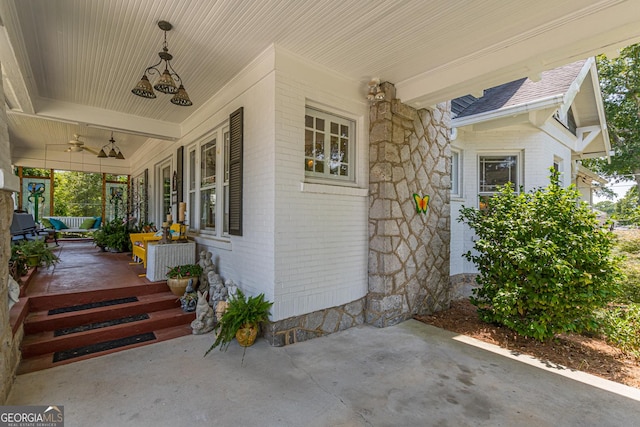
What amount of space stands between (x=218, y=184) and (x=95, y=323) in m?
2.30

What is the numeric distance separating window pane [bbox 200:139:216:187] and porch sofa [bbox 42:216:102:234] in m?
7.41

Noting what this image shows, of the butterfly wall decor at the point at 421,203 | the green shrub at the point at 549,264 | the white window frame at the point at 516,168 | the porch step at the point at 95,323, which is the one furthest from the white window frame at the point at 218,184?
the white window frame at the point at 516,168

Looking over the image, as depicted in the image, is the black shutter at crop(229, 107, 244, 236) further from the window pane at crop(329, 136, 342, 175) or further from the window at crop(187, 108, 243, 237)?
the window pane at crop(329, 136, 342, 175)

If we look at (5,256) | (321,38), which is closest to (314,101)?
(321,38)

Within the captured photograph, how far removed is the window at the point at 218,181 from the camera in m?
3.88

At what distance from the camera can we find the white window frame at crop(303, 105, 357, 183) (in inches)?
149

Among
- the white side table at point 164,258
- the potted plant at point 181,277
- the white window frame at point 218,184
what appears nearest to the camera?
the potted plant at point 181,277

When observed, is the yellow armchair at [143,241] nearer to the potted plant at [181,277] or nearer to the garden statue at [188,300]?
the potted plant at [181,277]

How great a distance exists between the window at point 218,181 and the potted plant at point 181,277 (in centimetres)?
64

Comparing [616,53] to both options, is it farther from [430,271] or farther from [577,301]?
[430,271]

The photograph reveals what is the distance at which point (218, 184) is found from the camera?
4590mm

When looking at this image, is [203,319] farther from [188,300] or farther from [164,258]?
[164,258]

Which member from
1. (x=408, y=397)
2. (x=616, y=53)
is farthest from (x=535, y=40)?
(x=408, y=397)

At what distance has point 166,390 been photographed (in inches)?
94.3
